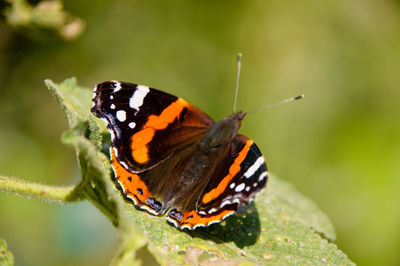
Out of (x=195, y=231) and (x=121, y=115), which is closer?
(x=195, y=231)

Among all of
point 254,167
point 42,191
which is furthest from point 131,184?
point 254,167

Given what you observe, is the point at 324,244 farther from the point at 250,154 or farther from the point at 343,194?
the point at 343,194

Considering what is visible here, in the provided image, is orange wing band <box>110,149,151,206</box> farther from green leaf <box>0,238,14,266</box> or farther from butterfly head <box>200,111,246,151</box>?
green leaf <box>0,238,14,266</box>

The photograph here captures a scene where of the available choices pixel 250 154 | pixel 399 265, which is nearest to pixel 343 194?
pixel 399 265

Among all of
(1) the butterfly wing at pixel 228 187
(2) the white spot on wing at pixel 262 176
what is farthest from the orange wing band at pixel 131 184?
(2) the white spot on wing at pixel 262 176

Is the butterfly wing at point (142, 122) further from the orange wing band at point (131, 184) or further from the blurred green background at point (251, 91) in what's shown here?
the blurred green background at point (251, 91)

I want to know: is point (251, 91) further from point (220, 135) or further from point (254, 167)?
point (254, 167)
